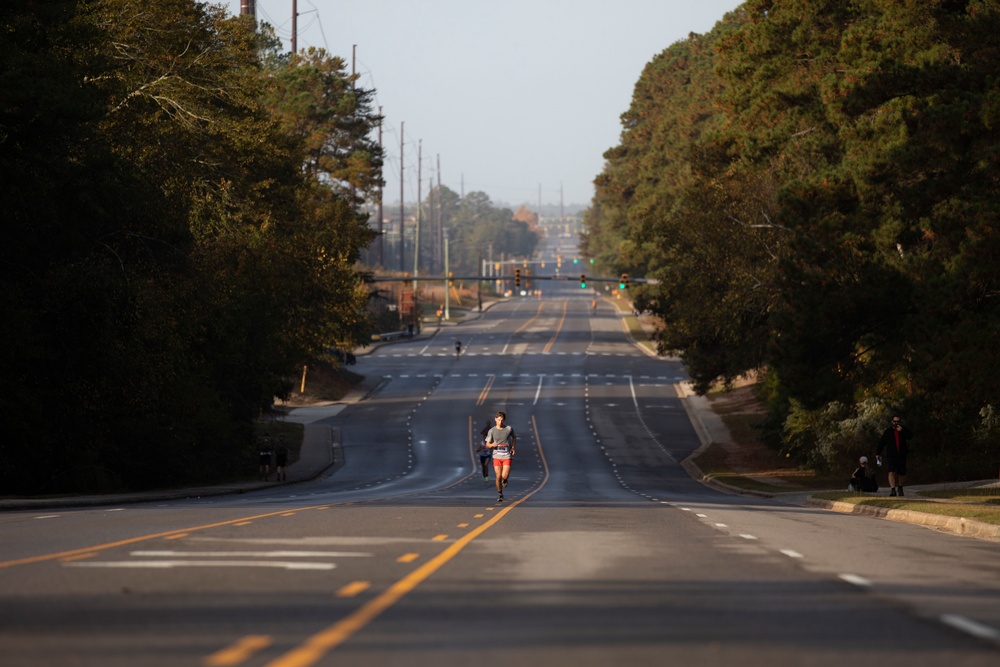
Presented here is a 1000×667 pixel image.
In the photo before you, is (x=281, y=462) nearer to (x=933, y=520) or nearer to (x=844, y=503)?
(x=844, y=503)

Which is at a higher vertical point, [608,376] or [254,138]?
[254,138]

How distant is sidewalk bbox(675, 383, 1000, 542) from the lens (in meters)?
21.2

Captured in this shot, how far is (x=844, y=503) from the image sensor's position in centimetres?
2989

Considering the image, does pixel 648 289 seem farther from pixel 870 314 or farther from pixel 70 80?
pixel 70 80

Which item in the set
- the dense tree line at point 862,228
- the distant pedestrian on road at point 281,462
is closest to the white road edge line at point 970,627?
the dense tree line at point 862,228

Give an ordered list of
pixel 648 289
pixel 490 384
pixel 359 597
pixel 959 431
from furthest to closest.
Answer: pixel 648 289
pixel 490 384
pixel 959 431
pixel 359 597

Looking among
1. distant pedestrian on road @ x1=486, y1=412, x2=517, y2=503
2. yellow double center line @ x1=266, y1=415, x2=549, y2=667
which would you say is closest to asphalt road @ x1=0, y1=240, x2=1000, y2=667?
yellow double center line @ x1=266, y1=415, x2=549, y2=667

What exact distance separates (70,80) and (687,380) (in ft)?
235

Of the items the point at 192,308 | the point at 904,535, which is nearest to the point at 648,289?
the point at 192,308

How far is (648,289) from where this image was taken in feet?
349

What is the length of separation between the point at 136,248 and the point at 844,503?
20334 millimetres

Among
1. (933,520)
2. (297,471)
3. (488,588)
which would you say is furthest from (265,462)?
(488,588)

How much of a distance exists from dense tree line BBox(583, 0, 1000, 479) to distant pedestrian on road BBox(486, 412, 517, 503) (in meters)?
14.8

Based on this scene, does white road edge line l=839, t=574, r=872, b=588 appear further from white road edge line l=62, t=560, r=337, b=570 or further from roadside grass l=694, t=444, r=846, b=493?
roadside grass l=694, t=444, r=846, b=493
